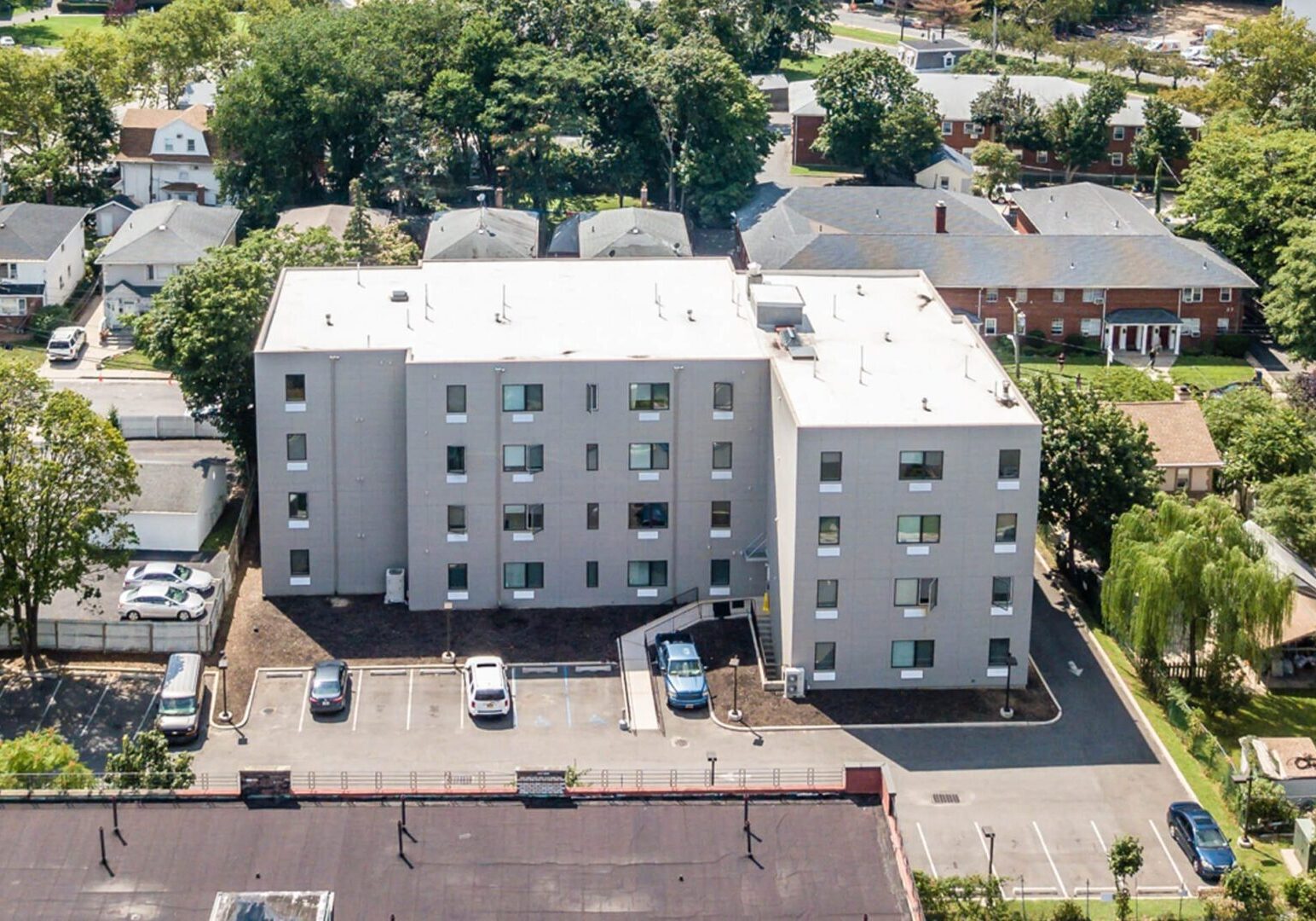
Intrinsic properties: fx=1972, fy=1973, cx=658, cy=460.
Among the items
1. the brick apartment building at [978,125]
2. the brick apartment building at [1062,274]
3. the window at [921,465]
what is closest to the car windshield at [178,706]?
the window at [921,465]

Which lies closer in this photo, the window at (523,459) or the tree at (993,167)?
the window at (523,459)

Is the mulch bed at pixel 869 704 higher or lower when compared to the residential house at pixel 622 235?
lower

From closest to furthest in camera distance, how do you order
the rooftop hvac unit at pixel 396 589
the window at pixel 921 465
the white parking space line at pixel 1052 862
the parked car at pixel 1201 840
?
the white parking space line at pixel 1052 862 < the parked car at pixel 1201 840 < the window at pixel 921 465 < the rooftop hvac unit at pixel 396 589

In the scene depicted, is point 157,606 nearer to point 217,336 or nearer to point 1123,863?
point 217,336

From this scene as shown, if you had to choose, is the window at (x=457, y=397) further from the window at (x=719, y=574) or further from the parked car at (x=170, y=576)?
the parked car at (x=170, y=576)

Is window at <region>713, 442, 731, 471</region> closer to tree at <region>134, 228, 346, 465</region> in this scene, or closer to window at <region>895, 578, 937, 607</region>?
window at <region>895, 578, 937, 607</region>

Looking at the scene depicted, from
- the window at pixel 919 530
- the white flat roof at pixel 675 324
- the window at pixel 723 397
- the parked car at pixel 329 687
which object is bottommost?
the parked car at pixel 329 687

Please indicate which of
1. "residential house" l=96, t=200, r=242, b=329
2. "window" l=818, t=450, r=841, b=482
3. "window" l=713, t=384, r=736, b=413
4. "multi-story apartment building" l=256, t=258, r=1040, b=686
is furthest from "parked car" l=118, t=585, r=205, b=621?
"residential house" l=96, t=200, r=242, b=329
